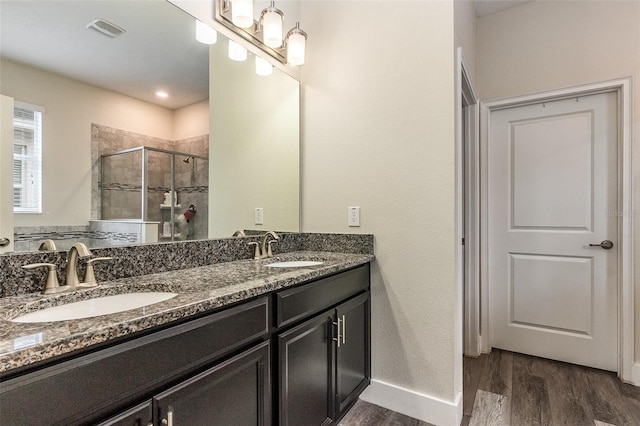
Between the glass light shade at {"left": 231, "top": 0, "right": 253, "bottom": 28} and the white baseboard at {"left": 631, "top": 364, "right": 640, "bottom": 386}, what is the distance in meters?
3.14

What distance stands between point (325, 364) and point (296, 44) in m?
1.81

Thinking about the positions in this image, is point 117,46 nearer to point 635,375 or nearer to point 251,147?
point 251,147

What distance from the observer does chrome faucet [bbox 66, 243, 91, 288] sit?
3.38 feet

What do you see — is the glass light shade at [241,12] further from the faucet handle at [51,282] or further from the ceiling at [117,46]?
the faucet handle at [51,282]

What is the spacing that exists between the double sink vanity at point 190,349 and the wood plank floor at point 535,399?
14.9 inches

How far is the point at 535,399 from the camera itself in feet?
6.24

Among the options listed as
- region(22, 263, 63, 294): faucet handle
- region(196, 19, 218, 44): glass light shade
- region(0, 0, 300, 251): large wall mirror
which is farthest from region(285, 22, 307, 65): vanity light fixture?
region(22, 263, 63, 294): faucet handle

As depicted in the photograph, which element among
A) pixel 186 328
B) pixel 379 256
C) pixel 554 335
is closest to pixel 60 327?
pixel 186 328

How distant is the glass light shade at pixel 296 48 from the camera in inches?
77.7

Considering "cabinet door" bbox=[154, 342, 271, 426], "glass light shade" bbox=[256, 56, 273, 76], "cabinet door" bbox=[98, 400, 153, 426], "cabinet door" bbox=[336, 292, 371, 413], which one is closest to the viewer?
"cabinet door" bbox=[98, 400, 153, 426]

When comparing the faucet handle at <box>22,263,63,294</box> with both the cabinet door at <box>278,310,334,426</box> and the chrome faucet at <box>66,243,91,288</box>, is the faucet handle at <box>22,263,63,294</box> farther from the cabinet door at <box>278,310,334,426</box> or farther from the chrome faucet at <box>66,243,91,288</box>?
the cabinet door at <box>278,310,334,426</box>

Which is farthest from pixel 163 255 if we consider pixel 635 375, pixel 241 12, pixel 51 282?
pixel 635 375

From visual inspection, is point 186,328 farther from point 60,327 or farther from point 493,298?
point 493,298

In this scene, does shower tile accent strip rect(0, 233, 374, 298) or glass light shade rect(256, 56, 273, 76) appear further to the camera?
glass light shade rect(256, 56, 273, 76)
